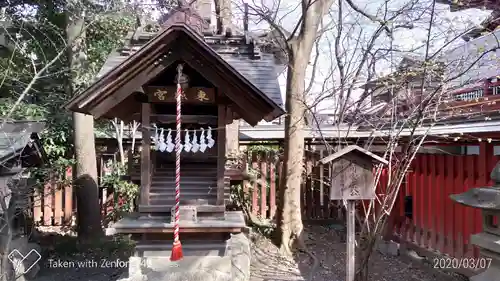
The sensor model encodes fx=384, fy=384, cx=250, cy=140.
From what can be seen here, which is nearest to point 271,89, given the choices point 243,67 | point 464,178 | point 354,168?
point 243,67

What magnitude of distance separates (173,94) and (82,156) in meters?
4.78

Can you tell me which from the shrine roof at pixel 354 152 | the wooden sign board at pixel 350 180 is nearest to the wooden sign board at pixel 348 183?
the wooden sign board at pixel 350 180

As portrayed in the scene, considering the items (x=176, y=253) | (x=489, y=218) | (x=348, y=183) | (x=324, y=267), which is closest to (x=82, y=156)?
(x=176, y=253)

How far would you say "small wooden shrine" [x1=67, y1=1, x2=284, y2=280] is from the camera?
401cm

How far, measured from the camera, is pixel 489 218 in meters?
3.42

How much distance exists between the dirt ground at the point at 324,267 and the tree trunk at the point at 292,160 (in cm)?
36

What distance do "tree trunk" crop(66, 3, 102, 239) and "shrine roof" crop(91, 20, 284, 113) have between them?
345 cm

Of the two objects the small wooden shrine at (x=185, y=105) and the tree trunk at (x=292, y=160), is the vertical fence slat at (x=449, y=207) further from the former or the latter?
the small wooden shrine at (x=185, y=105)

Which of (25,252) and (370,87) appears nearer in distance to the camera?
(25,252)

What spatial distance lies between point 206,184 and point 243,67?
1.53 m

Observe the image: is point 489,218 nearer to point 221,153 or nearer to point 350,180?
point 350,180

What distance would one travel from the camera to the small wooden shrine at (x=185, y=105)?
4012mm

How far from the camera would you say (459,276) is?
6.16 metres

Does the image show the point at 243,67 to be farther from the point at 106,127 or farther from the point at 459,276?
the point at 106,127
